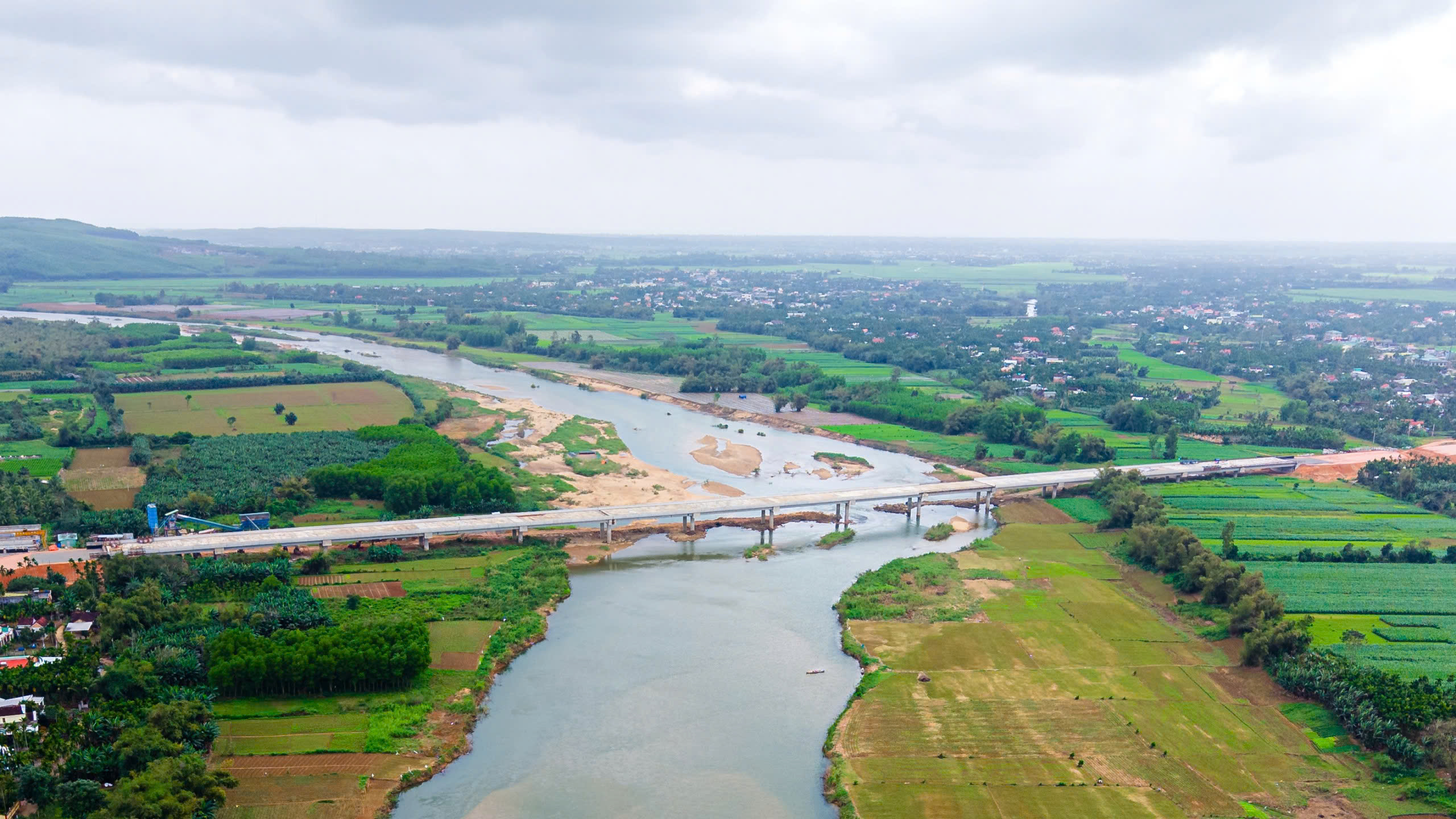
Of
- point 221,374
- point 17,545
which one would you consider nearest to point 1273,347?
point 221,374

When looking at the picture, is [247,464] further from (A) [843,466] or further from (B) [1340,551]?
(B) [1340,551]

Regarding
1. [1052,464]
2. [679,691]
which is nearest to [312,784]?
[679,691]

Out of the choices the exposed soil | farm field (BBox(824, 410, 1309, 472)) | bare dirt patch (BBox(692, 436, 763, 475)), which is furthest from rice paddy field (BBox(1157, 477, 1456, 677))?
bare dirt patch (BBox(692, 436, 763, 475))

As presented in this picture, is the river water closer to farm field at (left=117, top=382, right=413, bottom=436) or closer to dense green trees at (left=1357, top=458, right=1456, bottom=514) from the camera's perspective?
dense green trees at (left=1357, top=458, right=1456, bottom=514)

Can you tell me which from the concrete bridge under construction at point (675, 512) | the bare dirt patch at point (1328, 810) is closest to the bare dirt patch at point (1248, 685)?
the bare dirt patch at point (1328, 810)

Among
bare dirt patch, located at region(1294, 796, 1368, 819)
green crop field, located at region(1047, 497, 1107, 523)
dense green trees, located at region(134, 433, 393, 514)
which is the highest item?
dense green trees, located at region(134, 433, 393, 514)

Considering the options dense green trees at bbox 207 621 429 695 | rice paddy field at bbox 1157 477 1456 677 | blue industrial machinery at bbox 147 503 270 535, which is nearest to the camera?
dense green trees at bbox 207 621 429 695

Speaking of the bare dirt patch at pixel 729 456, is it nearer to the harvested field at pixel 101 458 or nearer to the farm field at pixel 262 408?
the farm field at pixel 262 408
